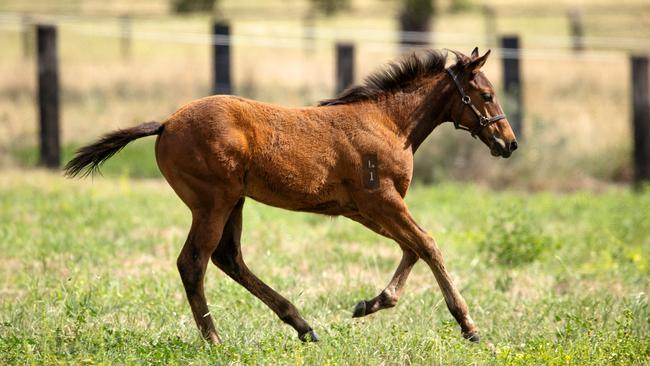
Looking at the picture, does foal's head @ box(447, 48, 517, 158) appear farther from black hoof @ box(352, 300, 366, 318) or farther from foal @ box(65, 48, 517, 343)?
black hoof @ box(352, 300, 366, 318)

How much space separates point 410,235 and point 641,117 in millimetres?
8805

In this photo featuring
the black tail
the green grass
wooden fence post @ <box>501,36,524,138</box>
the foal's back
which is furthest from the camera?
wooden fence post @ <box>501,36,524,138</box>

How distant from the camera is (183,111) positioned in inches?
241

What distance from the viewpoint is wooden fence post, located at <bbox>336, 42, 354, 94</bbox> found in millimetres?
14531

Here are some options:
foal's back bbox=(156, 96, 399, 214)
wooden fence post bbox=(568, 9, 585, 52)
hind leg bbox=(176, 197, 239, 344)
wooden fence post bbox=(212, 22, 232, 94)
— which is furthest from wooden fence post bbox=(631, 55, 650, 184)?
wooden fence post bbox=(568, 9, 585, 52)

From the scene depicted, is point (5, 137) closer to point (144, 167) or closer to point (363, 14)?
point (144, 167)

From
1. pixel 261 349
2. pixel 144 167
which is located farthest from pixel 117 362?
pixel 144 167

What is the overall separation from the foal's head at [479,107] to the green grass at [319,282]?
1.25 m

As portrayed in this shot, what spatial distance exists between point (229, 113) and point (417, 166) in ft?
27.7

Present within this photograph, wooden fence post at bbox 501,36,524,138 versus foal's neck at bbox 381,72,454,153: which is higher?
foal's neck at bbox 381,72,454,153

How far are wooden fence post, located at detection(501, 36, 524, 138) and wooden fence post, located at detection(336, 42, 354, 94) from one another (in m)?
2.35

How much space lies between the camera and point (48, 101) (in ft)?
45.0

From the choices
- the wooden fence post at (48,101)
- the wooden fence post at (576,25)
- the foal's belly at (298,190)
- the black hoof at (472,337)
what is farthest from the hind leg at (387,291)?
the wooden fence post at (576,25)

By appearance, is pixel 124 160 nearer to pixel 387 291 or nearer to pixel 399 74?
pixel 399 74
